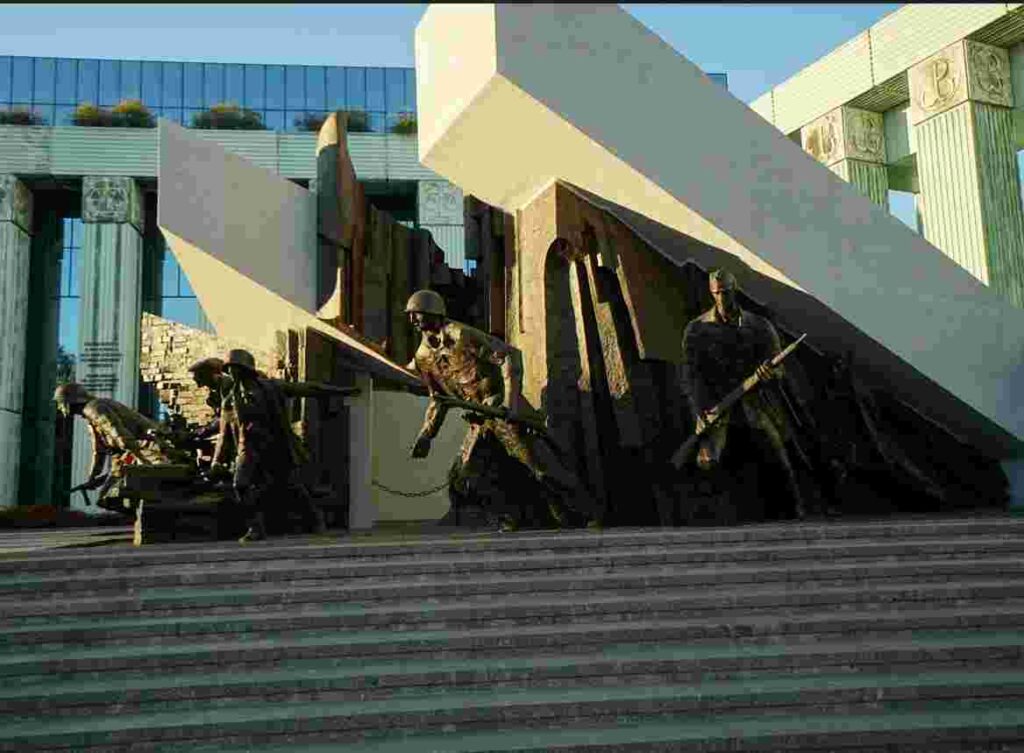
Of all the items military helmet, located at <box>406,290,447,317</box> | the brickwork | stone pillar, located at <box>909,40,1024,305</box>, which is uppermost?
stone pillar, located at <box>909,40,1024,305</box>

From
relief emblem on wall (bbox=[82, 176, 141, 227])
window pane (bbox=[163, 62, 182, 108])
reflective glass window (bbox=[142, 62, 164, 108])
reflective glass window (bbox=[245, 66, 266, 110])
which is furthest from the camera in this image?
reflective glass window (bbox=[245, 66, 266, 110])

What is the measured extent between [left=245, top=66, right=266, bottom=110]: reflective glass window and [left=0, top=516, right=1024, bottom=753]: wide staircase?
21385 millimetres

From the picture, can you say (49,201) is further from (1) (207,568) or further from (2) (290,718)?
(2) (290,718)

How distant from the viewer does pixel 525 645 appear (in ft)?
14.9

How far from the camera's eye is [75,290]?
23625 mm

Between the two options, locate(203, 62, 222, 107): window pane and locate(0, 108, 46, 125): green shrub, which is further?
locate(203, 62, 222, 107): window pane

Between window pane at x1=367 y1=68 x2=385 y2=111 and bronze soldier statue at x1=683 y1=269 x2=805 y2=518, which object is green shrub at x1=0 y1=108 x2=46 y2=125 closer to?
window pane at x1=367 y1=68 x2=385 y2=111

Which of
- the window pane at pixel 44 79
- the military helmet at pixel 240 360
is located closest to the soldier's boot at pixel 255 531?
the military helmet at pixel 240 360

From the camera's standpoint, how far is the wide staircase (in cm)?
386

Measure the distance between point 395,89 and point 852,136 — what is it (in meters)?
13.0

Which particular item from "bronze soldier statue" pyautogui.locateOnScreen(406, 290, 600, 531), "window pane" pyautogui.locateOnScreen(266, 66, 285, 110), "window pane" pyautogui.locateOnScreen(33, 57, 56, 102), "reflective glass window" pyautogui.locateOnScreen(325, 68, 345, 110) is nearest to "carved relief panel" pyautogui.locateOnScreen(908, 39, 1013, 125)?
"bronze soldier statue" pyautogui.locateOnScreen(406, 290, 600, 531)

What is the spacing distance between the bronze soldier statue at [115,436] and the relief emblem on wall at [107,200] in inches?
528

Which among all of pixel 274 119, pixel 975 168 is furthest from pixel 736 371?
pixel 274 119

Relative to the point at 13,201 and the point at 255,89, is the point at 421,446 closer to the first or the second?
the point at 13,201
